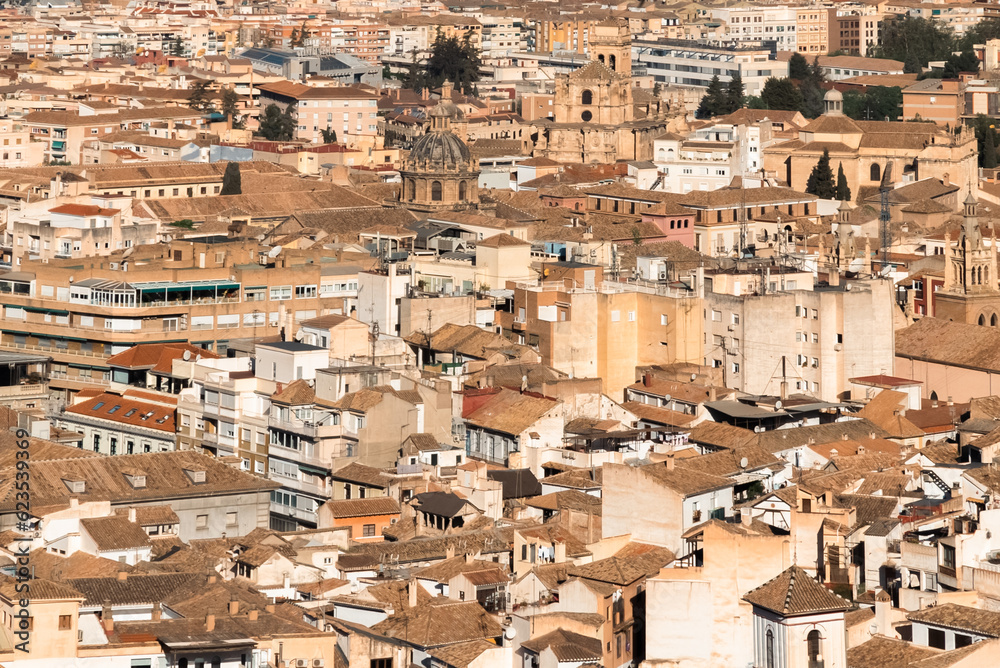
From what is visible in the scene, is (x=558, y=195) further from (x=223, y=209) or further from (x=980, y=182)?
(x=980, y=182)

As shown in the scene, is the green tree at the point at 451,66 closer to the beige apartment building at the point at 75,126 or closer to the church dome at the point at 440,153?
the beige apartment building at the point at 75,126

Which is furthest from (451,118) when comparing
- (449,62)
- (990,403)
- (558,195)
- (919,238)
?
(449,62)

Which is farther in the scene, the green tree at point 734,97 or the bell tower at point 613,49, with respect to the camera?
the green tree at point 734,97

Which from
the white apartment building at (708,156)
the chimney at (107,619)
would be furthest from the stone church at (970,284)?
the chimney at (107,619)

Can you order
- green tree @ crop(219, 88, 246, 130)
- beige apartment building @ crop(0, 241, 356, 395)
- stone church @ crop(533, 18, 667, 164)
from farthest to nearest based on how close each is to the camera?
green tree @ crop(219, 88, 246, 130) → stone church @ crop(533, 18, 667, 164) → beige apartment building @ crop(0, 241, 356, 395)

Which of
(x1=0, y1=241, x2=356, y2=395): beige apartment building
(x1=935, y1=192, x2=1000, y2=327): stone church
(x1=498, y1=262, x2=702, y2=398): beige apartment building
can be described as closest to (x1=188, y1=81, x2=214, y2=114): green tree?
(x1=0, y1=241, x2=356, y2=395): beige apartment building

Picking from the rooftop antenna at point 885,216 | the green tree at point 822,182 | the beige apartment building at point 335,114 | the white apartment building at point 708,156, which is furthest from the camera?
the beige apartment building at point 335,114

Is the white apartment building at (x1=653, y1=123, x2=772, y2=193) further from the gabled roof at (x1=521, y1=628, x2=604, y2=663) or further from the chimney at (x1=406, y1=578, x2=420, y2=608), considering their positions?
the gabled roof at (x1=521, y1=628, x2=604, y2=663)
